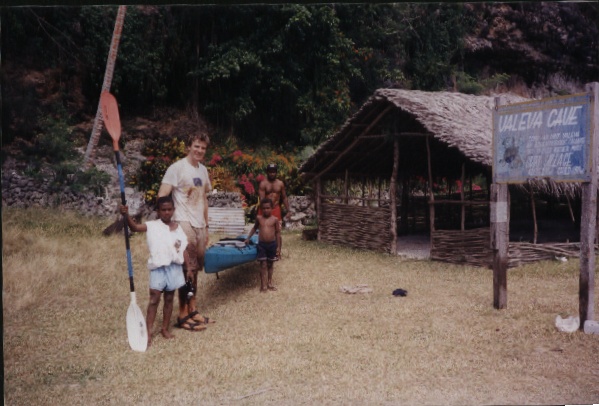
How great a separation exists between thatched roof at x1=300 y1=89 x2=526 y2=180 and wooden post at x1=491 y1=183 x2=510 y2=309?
1.80 metres

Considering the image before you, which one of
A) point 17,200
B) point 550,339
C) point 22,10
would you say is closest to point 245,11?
point 22,10

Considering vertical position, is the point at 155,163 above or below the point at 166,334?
above

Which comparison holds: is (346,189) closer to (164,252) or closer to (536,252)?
(536,252)

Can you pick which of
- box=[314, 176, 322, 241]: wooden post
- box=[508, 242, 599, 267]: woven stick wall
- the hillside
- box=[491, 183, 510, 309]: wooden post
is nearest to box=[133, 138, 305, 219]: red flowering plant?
the hillside

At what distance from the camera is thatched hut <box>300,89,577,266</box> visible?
27.1ft

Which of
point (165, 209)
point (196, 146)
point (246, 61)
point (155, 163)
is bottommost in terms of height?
point (165, 209)

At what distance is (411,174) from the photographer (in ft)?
39.8

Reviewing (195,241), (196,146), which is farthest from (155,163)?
(195,241)

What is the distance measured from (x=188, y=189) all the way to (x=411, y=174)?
811 centimetres

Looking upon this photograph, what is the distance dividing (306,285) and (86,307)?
289cm

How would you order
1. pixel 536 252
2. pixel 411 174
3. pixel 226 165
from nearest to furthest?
pixel 226 165, pixel 536 252, pixel 411 174

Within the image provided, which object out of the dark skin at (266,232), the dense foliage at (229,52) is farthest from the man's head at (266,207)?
the dense foliage at (229,52)

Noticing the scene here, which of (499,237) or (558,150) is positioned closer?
(558,150)

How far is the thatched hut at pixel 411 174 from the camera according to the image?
827 centimetres
